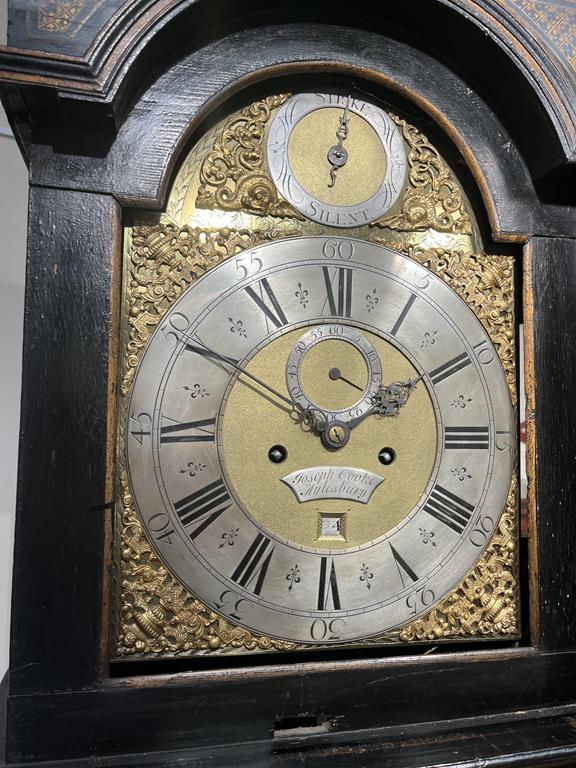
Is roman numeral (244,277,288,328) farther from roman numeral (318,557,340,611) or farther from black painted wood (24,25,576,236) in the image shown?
roman numeral (318,557,340,611)

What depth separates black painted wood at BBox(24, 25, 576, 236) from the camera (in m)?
1.20

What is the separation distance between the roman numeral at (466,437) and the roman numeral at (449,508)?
3.7 inches

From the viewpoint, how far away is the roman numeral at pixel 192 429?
4.01 feet

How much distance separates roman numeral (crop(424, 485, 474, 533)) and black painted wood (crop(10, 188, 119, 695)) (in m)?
0.63

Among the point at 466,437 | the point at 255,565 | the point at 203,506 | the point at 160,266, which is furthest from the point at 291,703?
the point at 160,266

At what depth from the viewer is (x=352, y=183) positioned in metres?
1.36

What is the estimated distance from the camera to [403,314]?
1342 mm

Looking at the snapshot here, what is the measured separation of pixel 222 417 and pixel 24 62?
0.67m

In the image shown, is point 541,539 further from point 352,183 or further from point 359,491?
point 352,183

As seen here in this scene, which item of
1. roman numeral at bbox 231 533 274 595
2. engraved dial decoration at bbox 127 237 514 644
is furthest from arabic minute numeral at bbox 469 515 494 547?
roman numeral at bbox 231 533 274 595

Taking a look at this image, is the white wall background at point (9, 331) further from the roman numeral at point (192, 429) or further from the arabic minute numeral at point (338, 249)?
the arabic minute numeral at point (338, 249)

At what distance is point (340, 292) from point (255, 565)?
1.80 feet

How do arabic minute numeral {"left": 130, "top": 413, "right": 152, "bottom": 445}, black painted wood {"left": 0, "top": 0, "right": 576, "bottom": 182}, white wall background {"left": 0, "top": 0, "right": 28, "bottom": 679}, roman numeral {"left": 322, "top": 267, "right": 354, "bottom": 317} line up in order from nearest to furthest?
black painted wood {"left": 0, "top": 0, "right": 576, "bottom": 182}
arabic minute numeral {"left": 130, "top": 413, "right": 152, "bottom": 445}
roman numeral {"left": 322, "top": 267, "right": 354, "bottom": 317}
white wall background {"left": 0, "top": 0, "right": 28, "bottom": 679}

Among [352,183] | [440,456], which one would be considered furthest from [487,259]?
[440,456]
